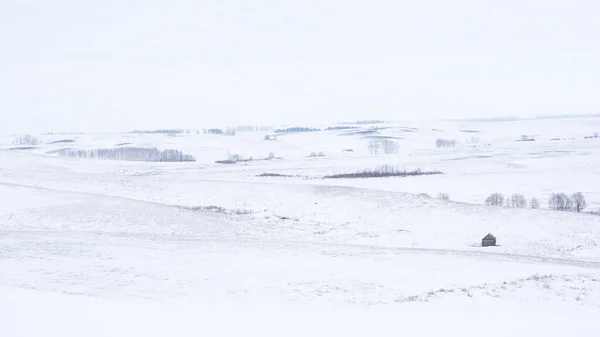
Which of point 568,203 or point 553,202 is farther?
point 553,202

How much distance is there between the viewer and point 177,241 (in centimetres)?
2323

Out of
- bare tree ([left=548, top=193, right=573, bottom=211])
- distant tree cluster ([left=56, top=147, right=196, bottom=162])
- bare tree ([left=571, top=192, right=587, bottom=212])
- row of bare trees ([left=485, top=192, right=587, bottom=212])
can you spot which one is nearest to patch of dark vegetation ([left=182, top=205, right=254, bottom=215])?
row of bare trees ([left=485, top=192, right=587, bottom=212])

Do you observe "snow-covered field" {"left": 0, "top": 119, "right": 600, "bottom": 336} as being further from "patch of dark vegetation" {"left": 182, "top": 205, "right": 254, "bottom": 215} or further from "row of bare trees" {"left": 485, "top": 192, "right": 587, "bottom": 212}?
"row of bare trees" {"left": 485, "top": 192, "right": 587, "bottom": 212}

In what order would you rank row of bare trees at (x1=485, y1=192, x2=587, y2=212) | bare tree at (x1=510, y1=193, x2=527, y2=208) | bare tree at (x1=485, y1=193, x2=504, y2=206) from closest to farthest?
row of bare trees at (x1=485, y1=192, x2=587, y2=212) < bare tree at (x1=510, y1=193, x2=527, y2=208) < bare tree at (x1=485, y1=193, x2=504, y2=206)

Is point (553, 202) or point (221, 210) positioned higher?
point (221, 210)

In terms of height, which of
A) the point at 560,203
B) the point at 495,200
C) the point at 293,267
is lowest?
the point at 560,203

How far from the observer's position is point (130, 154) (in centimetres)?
17200

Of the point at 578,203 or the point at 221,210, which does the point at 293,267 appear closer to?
the point at 221,210

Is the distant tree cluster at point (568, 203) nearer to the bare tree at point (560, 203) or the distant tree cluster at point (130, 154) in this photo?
the bare tree at point (560, 203)

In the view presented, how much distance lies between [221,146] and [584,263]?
16329 centimetres

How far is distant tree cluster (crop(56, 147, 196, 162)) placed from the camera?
156 m

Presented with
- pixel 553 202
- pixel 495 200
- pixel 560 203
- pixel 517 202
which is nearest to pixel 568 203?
pixel 560 203

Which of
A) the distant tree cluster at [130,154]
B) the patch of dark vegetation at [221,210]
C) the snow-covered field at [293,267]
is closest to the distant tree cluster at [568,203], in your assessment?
the snow-covered field at [293,267]

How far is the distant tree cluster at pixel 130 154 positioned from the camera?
512 feet
